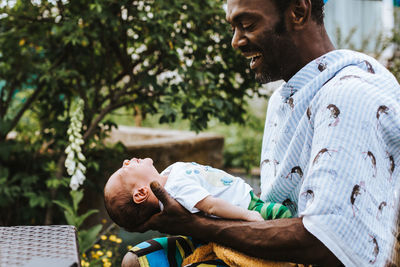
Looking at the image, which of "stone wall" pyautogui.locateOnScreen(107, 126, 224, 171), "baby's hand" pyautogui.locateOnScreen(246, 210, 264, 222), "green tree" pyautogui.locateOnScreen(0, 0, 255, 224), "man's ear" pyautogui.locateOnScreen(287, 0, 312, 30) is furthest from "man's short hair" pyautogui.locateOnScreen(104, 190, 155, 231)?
"stone wall" pyautogui.locateOnScreen(107, 126, 224, 171)

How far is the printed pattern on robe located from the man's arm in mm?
55

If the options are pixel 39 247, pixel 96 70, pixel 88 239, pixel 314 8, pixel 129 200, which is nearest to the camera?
pixel 39 247

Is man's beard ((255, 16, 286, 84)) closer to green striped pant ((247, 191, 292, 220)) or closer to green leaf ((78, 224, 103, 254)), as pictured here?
green striped pant ((247, 191, 292, 220))

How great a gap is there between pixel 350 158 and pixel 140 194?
847 millimetres

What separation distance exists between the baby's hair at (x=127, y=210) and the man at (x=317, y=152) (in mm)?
59

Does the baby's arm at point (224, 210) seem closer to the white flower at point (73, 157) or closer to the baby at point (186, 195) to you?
the baby at point (186, 195)

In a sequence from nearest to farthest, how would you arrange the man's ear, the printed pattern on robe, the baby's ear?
the printed pattern on robe
the man's ear
the baby's ear

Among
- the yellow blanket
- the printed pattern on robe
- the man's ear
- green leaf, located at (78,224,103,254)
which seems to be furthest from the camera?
green leaf, located at (78,224,103,254)

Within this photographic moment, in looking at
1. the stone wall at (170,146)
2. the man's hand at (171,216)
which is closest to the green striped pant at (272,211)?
the man's hand at (171,216)

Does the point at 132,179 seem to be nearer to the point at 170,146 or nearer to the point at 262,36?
the point at 262,36

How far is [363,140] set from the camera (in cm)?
132

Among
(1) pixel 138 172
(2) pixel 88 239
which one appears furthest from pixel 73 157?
(1) pixel 138 172

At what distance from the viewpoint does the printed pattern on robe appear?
4.22 ft

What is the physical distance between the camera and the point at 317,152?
4.42ft
